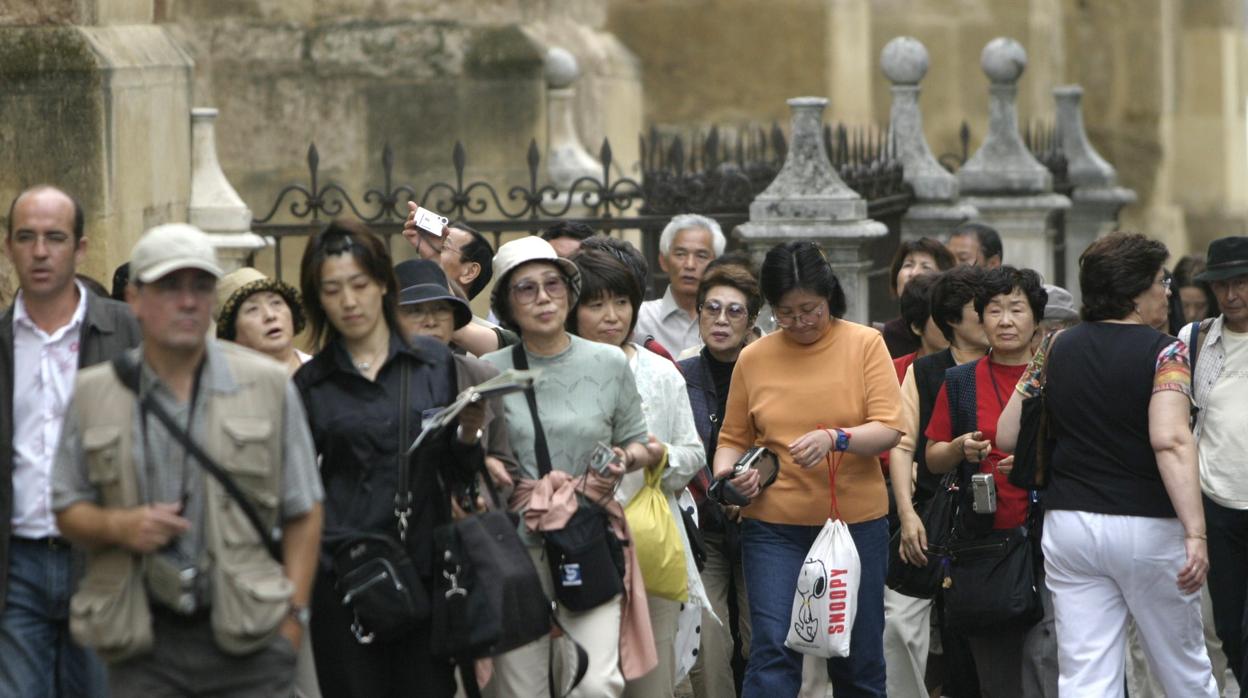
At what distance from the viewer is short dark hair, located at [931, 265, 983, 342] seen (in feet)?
27.0

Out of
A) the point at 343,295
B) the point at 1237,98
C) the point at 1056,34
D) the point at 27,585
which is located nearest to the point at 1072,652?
the point at 343,295

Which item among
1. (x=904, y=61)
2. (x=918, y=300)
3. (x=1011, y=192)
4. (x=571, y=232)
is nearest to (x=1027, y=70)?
(x=1011, y=192)

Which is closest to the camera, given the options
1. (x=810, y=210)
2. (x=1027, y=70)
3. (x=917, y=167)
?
(x=810, y=210)

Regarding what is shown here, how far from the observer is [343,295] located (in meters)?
6.02

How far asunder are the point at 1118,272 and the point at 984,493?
1009 mm

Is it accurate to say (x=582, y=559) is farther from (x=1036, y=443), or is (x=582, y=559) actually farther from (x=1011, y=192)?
(x=1011, y=192)

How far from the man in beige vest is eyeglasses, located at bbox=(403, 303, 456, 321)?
1817 millimetres

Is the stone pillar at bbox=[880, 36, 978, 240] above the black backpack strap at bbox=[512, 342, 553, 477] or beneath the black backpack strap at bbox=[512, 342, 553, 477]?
above

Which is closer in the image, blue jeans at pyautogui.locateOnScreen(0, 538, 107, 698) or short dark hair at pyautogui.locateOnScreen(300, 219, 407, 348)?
blue jeans at pyautogui.locateOnScreen(0, 538, 107, 698)

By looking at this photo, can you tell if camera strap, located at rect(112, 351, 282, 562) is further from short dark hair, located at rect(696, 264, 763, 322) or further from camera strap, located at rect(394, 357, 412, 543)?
short dark hair, located at rect(696, 264, 763, 322)

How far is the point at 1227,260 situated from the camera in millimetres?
7398

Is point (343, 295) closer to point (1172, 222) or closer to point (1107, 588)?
point (1107, 588)

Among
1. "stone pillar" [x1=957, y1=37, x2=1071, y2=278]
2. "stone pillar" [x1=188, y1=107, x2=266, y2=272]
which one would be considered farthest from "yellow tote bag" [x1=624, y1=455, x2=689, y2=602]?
"stone pillar" [x1=957, y1=37, x2=1071, y2=278]

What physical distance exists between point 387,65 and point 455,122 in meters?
0.55
